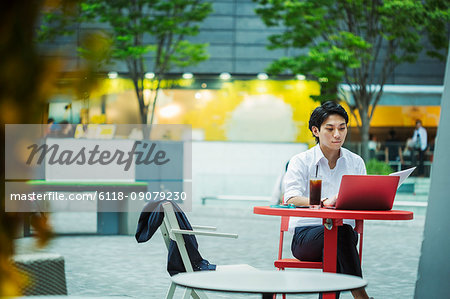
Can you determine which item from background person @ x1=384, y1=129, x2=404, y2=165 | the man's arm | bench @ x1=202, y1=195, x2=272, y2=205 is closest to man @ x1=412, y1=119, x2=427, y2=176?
background person @ x1=384, y1=129, x2=404, y2=165

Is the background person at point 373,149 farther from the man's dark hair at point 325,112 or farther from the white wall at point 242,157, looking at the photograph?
the man's dark hair at point 325,112

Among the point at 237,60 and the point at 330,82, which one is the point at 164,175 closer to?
the point at 330,82

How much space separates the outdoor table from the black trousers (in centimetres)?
176

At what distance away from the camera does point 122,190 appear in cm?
1286

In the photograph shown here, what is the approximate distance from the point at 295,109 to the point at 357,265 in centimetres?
2449

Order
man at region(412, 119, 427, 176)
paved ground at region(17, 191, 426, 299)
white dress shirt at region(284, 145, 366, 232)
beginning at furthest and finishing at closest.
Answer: man at region(412, 119, 427, 176) < paved ground at region(17, 191, 426, 299) < white dress shirt at region(284, 145, 366, 232)

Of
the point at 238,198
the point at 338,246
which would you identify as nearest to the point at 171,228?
the point at 338,246

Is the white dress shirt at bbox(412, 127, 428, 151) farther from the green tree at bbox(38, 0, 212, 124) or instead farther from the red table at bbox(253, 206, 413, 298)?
the red table at bbox(253, 206, 413, 298)

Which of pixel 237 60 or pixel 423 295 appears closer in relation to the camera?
pixel 423 295

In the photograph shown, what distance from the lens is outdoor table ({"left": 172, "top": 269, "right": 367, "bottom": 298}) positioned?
2502 mm

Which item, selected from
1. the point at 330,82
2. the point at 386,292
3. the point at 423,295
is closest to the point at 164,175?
the point at 330,82

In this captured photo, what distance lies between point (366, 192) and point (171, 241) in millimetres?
1240

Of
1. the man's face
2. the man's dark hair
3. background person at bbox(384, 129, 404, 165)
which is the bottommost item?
background person at bbox(384, 129, 404, 165)

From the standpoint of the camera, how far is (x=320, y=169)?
5.06 metres
